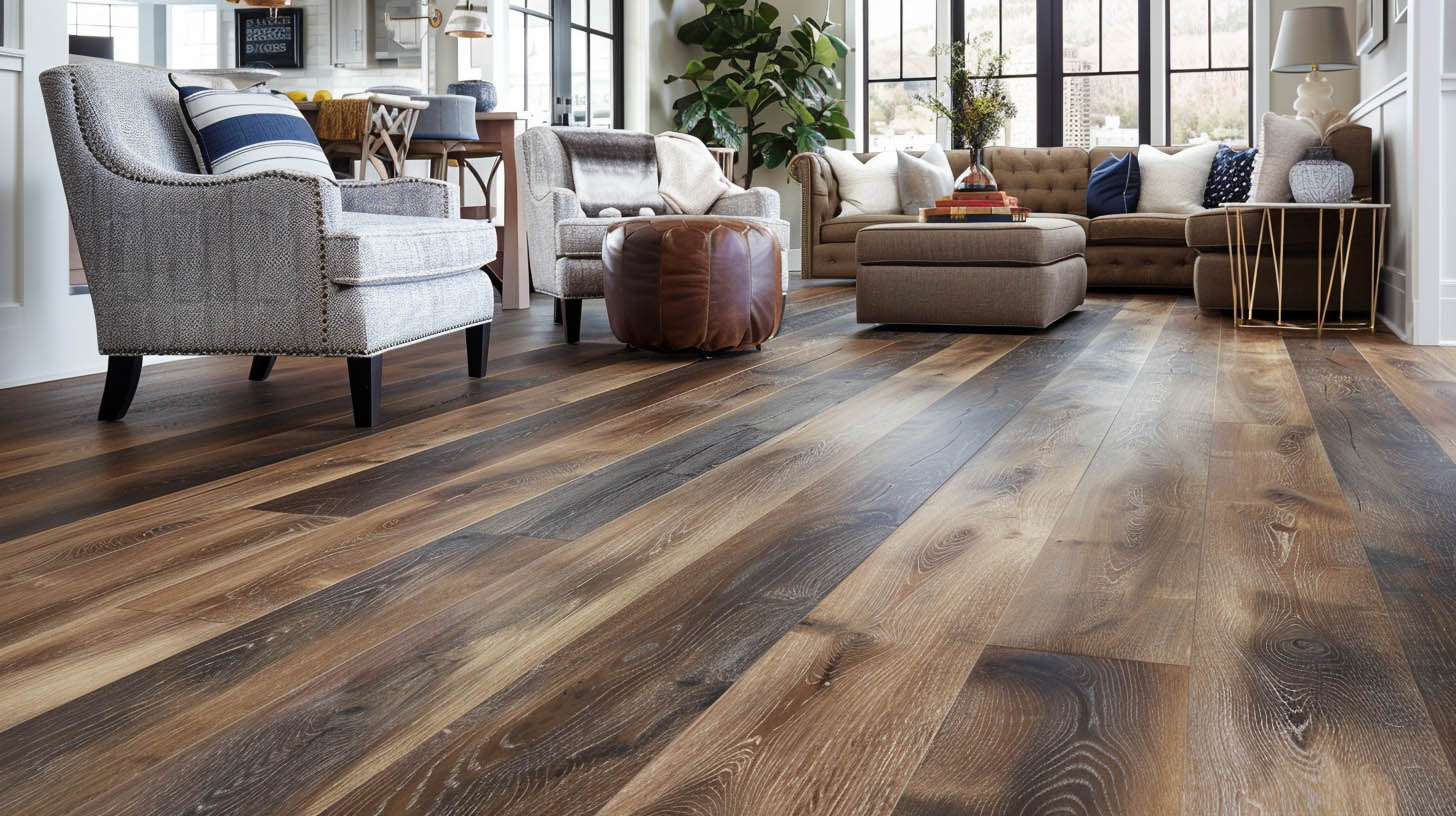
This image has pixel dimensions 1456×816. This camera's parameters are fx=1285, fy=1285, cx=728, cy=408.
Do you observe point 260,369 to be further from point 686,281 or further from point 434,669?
point 434,669

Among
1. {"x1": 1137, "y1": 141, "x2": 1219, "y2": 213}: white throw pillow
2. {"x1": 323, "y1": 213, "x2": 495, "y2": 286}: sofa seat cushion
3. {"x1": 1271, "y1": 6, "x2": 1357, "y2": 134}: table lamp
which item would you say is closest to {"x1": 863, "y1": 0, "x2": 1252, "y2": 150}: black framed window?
{"x1": 1137, "y1": 141, "x2": 1219, "y2": 213}: white throw pillow

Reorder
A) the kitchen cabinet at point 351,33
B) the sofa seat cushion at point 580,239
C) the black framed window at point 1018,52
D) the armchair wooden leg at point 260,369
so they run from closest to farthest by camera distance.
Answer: the armchair wooden leg at point 260,369 < the sofa seat cushion at point 580,239 < the kitchen cabinet at point 351,33 < the black framed window at point 1018,52

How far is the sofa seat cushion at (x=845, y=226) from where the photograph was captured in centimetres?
730

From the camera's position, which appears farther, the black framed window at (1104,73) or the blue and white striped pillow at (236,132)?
the black framed window at (1104,73)

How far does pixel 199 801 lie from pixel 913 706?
611 millimetres

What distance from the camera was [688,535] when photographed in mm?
1826

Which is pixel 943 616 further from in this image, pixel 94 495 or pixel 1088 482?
pixel 94 495

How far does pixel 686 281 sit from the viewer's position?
3.89m

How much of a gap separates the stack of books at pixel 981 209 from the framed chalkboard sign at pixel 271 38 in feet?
14.2

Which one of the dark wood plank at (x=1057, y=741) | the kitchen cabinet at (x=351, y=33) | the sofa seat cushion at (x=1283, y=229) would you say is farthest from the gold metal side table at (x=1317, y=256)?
the kitchen cabinet at (x=351, y=33)

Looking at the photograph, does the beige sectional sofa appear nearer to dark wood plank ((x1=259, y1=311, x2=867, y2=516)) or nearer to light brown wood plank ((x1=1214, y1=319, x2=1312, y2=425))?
light brown wood plank ((x1=1214, y1=319, x2=1312, y2=425))

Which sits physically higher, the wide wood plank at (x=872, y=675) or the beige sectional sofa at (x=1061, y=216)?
the beige sectional sofa at (x=1061, y=216)

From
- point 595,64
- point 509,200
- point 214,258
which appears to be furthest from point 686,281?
point 595,64

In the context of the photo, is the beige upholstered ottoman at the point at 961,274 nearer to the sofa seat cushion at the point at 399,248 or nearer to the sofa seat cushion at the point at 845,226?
the sofa seat cushion at the point at 399,248
